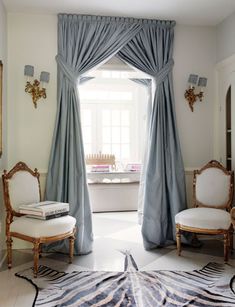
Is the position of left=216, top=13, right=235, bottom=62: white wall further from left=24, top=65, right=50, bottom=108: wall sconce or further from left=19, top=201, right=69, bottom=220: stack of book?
left=19, top=201, right=69, bottom=220: stack of book

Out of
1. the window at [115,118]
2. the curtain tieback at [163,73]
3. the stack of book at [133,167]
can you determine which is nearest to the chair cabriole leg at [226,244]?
the curtain tieback at [163,73]

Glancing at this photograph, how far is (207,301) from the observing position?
97.3 inches

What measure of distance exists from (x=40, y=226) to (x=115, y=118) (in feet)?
12.9

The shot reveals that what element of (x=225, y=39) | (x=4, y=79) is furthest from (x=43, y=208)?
(x=225, y=39)

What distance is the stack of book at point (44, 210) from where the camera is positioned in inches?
122

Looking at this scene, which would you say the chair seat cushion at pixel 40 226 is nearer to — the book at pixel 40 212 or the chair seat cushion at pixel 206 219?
the book at pixel 40 212

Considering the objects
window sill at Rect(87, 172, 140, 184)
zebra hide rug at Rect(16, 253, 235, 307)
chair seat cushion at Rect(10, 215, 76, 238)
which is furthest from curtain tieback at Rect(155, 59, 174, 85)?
window sill at Rect(87, 172, 140, 184)

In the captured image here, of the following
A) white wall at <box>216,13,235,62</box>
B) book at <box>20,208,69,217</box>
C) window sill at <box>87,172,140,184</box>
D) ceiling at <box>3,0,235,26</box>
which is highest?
ceiling at <box>3,0,235,26</box>

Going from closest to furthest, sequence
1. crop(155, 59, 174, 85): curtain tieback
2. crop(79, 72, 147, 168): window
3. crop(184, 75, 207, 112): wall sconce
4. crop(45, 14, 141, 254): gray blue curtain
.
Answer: crop(45, 14, 141, 254): gray blue curtain → crop(155, 59, 174, 85): curtain tieback → crop(184, 75, 207, 112): wall sconce → crop(79, 72, 147, 168): window

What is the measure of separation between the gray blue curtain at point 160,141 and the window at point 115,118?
2.53m

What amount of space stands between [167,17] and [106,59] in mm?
898

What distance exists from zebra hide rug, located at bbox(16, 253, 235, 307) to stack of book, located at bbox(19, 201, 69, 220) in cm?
52

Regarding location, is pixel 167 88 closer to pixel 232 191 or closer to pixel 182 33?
pixel 182 33

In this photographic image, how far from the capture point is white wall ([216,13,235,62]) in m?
3.77
